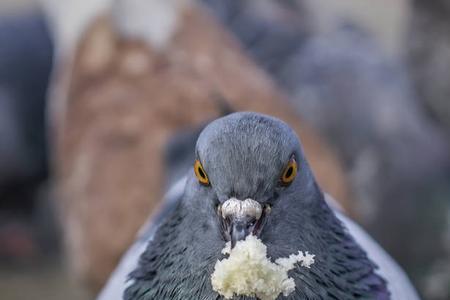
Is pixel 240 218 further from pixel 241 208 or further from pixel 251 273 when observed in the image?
pixel 251 273

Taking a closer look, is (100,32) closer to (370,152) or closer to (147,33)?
(147,33)

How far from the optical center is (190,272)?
298 cm

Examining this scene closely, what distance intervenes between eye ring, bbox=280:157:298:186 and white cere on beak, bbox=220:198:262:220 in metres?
0.18

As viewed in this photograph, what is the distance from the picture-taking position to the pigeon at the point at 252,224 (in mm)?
2775

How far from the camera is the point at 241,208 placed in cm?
269

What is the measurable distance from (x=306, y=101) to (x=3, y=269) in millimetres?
3198

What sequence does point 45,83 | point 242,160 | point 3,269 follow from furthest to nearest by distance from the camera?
A: point 45,83 → point 3,269 → point 242,160

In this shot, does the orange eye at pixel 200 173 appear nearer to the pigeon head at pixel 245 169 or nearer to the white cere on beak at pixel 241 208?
the pigeon head at pixel 245 169

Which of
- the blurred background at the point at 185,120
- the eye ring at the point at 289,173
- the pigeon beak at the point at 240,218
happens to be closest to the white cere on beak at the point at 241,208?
the pigeon beak at the point at 240,218

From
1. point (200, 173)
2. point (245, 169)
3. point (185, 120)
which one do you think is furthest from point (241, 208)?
point (185, 120)

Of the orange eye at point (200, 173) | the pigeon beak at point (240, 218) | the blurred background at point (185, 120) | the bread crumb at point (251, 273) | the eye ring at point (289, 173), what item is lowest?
the bread crumb at point (251, 273)

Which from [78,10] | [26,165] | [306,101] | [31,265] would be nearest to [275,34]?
[306,101]

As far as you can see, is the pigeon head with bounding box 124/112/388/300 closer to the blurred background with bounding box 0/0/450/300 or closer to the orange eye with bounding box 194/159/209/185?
the orange eye with bounding box 194/159/209/185

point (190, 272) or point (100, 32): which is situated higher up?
point (100, 32)
